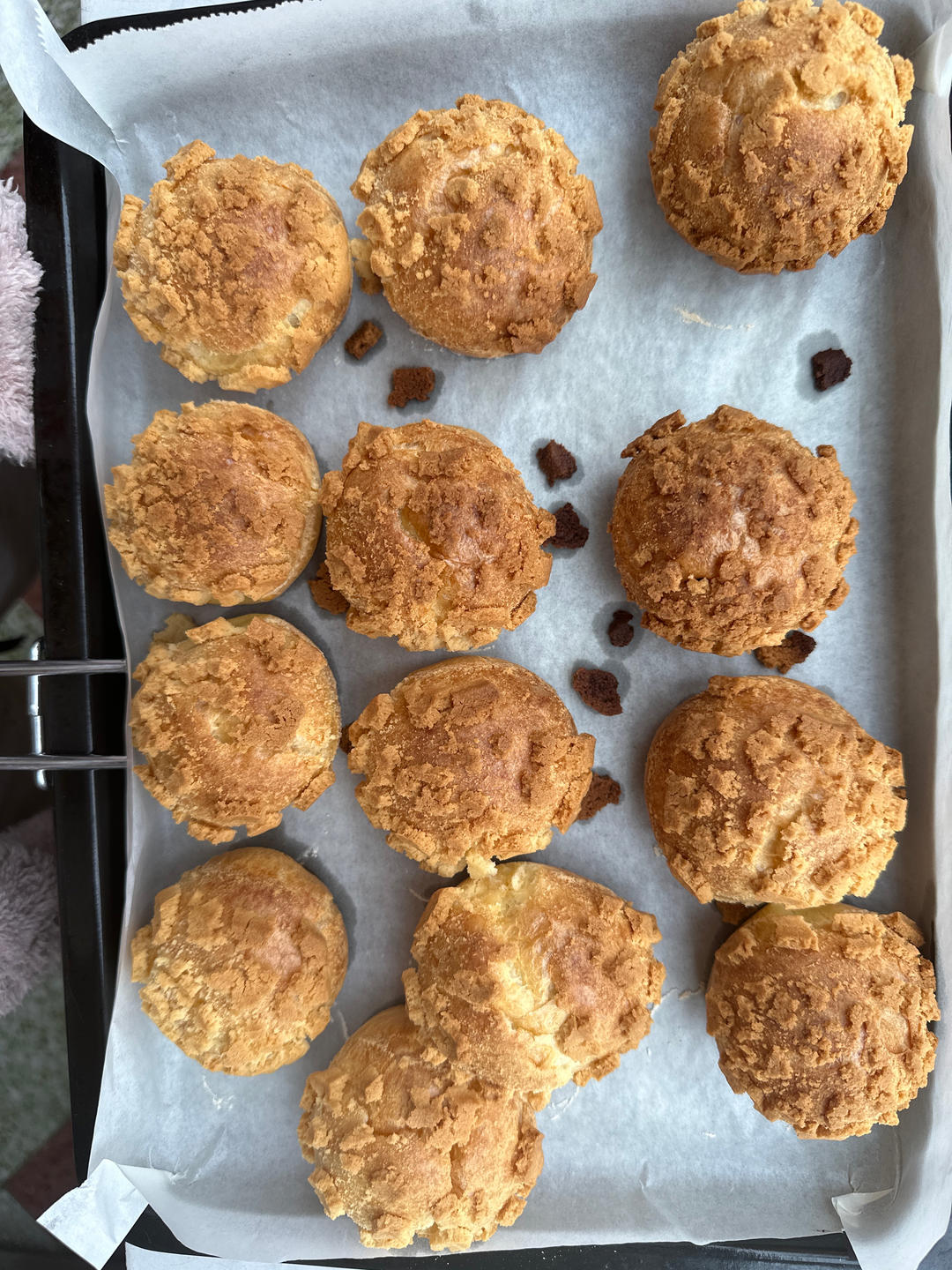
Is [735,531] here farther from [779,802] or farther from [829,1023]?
[829,1023]

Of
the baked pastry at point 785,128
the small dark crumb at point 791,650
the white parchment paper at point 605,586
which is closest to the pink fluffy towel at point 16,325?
the white parchment paper at point 605,586

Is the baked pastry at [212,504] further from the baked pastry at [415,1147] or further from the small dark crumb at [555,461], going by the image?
the baked pastry at [415,1147]

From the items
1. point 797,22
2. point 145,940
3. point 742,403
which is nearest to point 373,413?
point 742,403

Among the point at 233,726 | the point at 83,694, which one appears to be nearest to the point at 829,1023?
the point at 233,726

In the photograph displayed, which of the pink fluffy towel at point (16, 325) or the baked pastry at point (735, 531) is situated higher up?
the pink fluffy towel at point (16, 325)

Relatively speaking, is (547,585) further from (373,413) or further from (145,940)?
(145,940)

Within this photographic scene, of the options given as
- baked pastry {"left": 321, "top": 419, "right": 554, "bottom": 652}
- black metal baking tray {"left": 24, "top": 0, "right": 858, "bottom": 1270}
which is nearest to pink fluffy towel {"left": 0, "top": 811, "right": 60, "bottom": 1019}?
black metal baking tray {"left": 24, "top": 0, "right": 858, "bottom": 1270}

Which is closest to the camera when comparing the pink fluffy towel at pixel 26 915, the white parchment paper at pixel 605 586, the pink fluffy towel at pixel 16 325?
the white parchment paper at pixel 605 586
